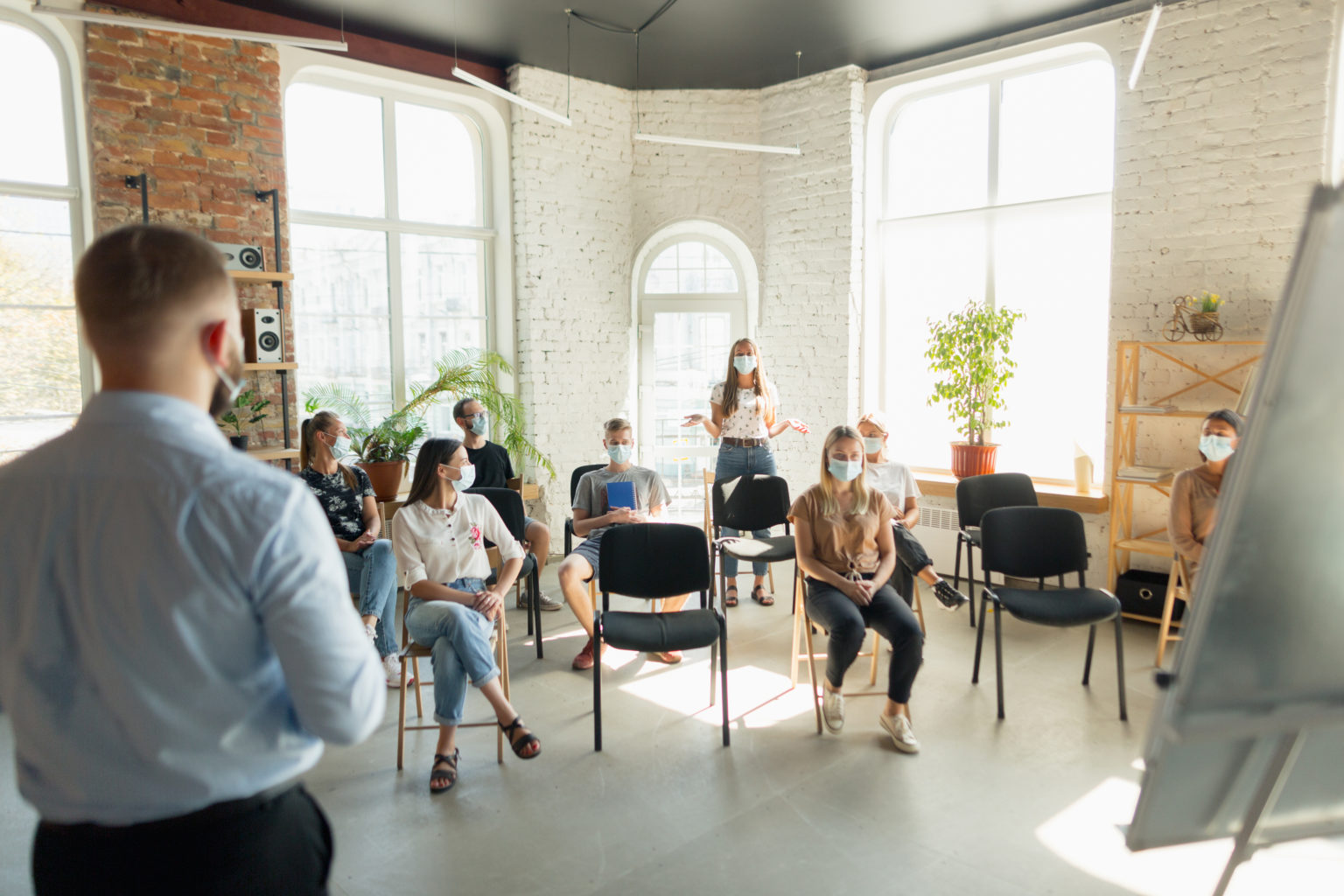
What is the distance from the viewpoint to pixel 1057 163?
6086mm

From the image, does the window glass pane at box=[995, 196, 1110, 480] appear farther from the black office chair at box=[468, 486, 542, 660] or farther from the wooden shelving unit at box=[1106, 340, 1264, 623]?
the black office chair at box=[468, 486, 542, 660]

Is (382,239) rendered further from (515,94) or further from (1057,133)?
(1057,133)

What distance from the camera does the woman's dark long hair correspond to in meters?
3.72

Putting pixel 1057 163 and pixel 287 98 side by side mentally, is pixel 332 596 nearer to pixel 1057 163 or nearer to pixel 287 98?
pixel 287 98

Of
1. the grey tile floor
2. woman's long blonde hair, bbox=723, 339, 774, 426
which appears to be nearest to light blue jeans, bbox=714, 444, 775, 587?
woman's long blonde hair, bbox=723, 339, 774, 426

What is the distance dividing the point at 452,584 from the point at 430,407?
3.34m

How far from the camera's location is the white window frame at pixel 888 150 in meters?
6.02

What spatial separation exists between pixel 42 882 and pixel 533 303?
6.04 m

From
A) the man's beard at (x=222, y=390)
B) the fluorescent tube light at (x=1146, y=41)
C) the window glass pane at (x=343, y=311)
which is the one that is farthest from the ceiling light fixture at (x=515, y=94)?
the man's beard at (x=222, y=390)

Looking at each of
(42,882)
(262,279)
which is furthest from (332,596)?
(262,279)

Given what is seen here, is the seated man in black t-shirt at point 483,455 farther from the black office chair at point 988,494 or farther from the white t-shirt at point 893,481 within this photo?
the black office chair at point 988,494

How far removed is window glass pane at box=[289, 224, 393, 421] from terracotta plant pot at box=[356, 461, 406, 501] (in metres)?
0.84

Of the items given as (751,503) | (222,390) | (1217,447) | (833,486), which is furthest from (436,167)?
(222,390)

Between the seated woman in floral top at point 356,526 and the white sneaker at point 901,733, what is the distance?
2.37m
